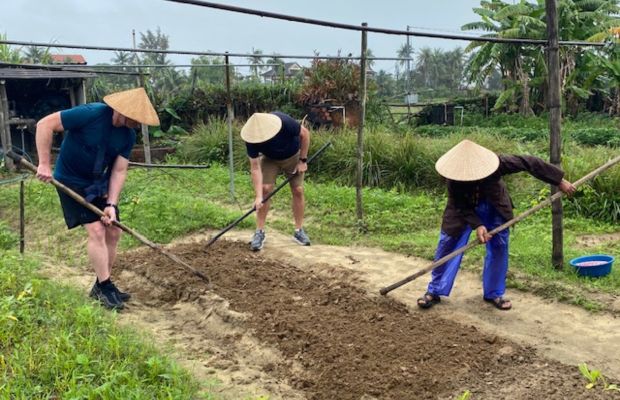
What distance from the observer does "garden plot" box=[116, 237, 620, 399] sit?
330cm

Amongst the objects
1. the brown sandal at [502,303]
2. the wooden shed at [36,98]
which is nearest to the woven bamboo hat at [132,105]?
the brown sandal at [502,303]

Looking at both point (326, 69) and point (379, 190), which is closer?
point (379, 190)

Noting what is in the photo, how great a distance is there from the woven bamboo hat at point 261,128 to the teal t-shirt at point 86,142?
53.9 inches

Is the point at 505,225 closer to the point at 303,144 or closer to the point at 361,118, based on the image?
the point at 303,144

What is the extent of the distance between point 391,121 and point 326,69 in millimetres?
2233

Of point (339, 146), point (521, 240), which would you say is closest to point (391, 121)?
point (339, 146)

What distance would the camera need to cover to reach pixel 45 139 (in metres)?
4.16

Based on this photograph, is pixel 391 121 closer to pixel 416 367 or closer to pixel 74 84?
pixel 74 84

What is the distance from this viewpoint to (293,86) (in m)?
15.4

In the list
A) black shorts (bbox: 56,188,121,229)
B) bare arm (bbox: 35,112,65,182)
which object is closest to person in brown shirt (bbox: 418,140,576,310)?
black shorts (bbox: 56,188,121,229)

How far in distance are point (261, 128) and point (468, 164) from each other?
2223 millimetres

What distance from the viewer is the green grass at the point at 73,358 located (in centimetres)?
281

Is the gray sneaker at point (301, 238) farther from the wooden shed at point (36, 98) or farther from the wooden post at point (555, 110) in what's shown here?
the wooden shed at point (36, 98)

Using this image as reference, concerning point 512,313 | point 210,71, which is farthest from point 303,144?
point 210,71
